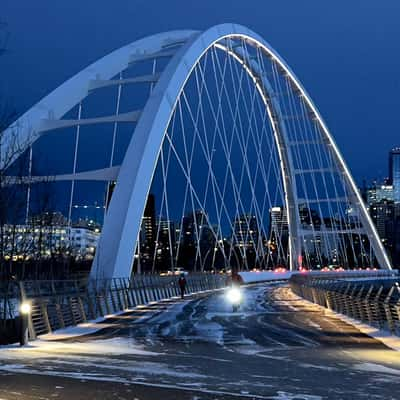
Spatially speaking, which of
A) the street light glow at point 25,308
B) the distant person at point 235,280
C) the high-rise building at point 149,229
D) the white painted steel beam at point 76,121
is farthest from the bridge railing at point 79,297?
the high-rise building at point 149,229

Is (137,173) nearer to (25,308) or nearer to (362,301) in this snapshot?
(362,301)

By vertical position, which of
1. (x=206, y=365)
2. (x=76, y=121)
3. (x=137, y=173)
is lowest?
(x=206, y=365)

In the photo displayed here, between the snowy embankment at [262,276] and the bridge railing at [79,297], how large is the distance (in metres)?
20.4

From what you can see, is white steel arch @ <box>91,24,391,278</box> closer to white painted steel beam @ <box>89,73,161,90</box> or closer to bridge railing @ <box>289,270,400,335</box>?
white painted steel beam @ <box>89,73,161,90</box>

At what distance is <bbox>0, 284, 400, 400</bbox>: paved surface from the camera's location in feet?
30.7

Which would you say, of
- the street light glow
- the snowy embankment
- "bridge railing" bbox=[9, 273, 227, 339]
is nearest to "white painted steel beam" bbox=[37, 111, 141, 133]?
"bridge railing" bbox=[9, 273, 227, 339]

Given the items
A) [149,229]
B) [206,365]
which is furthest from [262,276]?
[206,365]

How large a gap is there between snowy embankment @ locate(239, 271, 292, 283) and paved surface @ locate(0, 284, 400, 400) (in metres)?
41.7

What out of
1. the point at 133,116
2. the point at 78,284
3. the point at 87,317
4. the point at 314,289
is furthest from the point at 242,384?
the point at 314,289

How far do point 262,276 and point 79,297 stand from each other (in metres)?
46.6

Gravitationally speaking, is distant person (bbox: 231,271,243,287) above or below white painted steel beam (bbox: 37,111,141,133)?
below

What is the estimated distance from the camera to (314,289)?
3572 centimetres

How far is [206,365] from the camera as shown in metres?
12.1

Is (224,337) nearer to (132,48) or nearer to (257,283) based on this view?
(132,48)
